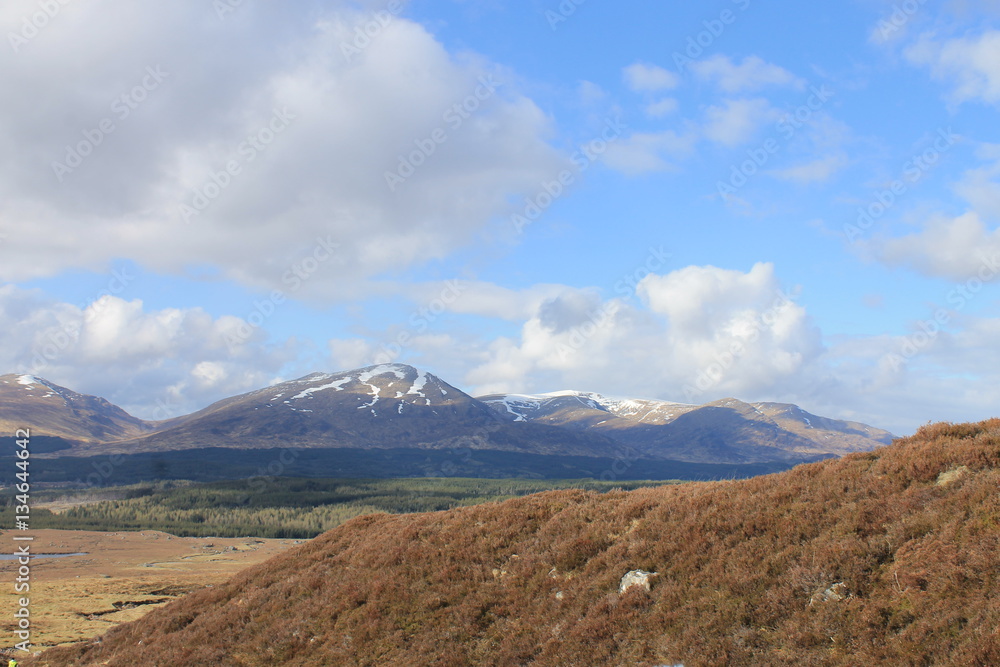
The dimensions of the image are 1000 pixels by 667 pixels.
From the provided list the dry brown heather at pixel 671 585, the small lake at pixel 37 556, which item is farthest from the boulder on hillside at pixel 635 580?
the small lake at pixel 37 556

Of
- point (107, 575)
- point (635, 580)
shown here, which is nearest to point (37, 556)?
point (107, 575)

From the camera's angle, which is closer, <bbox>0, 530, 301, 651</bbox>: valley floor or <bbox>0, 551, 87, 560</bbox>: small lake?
<bbox>0, 530, 301, 651</bbox>: valley floor

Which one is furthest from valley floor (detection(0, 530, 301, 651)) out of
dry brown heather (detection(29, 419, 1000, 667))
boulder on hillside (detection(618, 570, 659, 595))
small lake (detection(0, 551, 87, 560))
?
boulder on hillside (detection(618, 570, 659, 595))

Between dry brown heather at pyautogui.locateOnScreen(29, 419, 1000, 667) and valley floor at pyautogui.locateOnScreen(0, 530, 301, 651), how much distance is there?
23507mm

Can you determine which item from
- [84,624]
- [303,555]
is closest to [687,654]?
[303,555]

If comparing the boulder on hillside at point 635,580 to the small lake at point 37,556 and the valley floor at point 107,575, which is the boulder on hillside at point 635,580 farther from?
the small lake at point 37,556

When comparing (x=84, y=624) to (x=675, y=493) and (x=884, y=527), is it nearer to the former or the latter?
(x=675, y=493)

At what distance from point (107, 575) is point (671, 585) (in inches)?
4020

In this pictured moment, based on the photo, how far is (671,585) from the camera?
1812cm

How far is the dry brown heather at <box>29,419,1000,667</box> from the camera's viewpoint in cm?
1402

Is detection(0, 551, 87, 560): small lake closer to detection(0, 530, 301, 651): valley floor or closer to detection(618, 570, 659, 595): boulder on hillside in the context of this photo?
detection(0, 530, 301, 651): valley floor

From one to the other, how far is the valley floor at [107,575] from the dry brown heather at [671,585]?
925 inches

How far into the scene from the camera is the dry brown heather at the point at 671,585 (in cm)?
1402

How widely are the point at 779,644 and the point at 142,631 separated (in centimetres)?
2905
